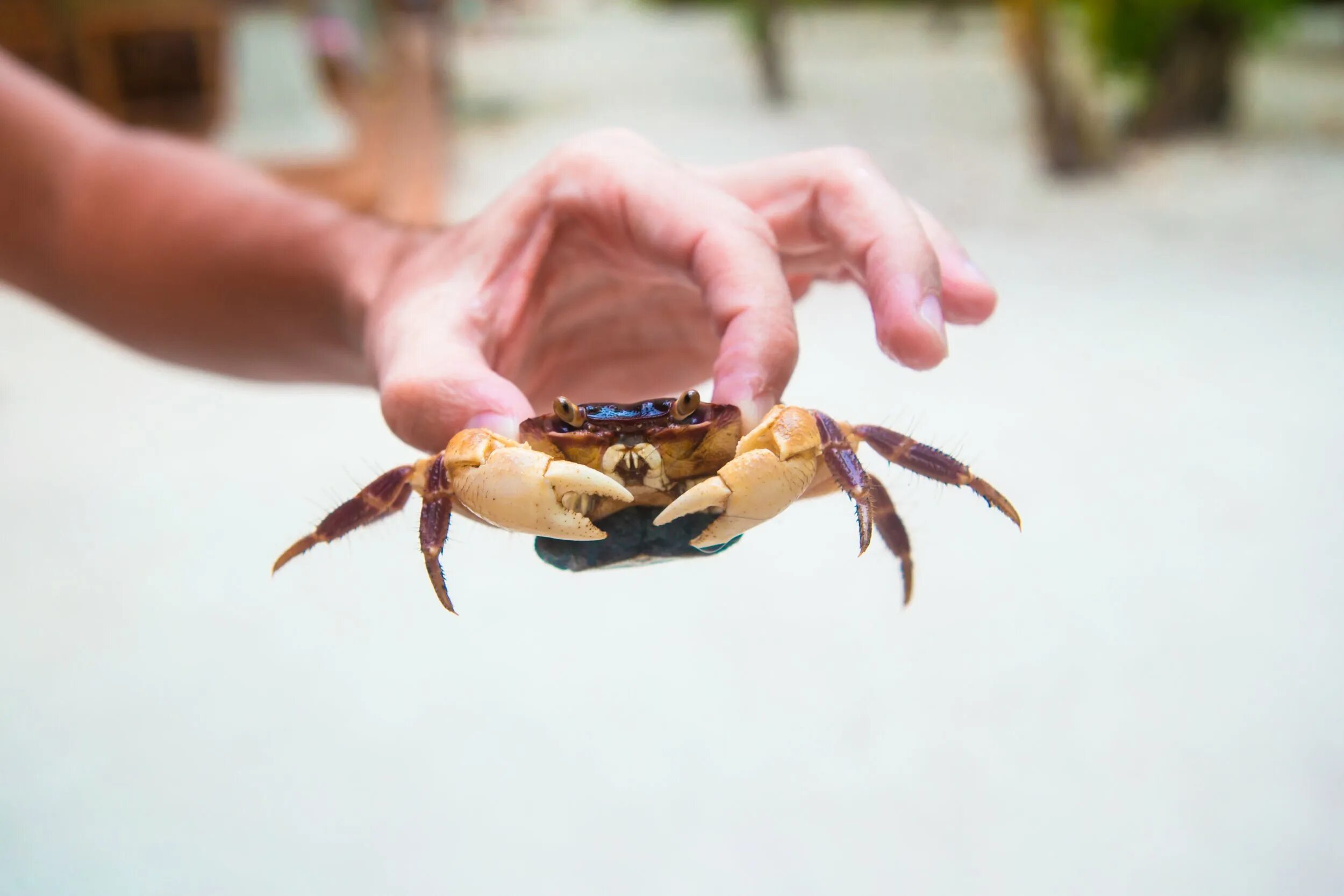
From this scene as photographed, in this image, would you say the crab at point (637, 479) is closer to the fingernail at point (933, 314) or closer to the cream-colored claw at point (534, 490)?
the cream-colored claw at point (534, 490)

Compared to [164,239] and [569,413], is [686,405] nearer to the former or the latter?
[569,413]

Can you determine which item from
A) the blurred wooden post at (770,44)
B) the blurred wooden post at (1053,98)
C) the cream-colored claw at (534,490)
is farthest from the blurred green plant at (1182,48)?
the cream-colored claw at (534,490)

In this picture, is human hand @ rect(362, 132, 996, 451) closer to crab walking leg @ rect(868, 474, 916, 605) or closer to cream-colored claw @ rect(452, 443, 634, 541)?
cream-colored claw @ rect(452, 443, 634, 541)

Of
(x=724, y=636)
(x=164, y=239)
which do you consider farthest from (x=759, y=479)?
(x=164, y=239)

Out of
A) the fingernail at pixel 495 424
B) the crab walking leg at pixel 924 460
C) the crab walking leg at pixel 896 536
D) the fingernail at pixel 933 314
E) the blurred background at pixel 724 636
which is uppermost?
the fingernail at pixel 933 314


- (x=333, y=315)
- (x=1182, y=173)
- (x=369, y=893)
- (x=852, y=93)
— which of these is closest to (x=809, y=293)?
(x=333, y=315)

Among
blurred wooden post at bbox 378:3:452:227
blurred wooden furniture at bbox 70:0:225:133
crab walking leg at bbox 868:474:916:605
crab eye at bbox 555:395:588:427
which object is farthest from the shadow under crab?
blurred wooden furniture at bbox 70:0:225:133
